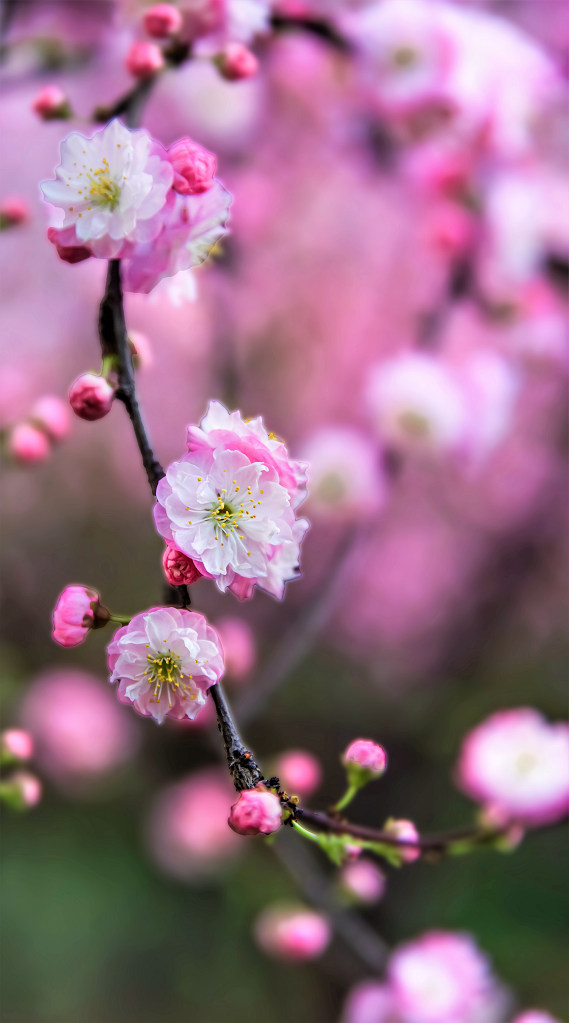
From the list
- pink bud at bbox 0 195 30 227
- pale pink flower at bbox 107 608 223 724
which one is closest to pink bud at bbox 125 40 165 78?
pink bud at bbox 0 195 30 227

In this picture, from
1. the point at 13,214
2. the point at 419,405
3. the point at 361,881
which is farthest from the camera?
the point at 419,405

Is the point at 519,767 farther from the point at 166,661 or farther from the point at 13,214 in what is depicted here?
the point at 13,214

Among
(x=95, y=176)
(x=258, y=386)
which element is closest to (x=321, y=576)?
(x=258, y=386)

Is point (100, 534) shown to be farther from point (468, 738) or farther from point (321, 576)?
point (468, 738)

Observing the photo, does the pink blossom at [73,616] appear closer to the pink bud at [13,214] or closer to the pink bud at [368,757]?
the pink bud at [368,757]

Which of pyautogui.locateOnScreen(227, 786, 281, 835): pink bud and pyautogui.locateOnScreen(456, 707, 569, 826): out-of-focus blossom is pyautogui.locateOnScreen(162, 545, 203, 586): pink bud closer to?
pyautogui.locateOnScreen(227, 786, 281, 835): pink bud

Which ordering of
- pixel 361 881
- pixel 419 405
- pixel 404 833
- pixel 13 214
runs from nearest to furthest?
1. pixel 404 833
2. pixel 13 214
3. pixel 361 881
4. pixel 419 405

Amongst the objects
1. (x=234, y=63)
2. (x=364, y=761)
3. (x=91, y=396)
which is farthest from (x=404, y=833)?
(x=234, y=63)

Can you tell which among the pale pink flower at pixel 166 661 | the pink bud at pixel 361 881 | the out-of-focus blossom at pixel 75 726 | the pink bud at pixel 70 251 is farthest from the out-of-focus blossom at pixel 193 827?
the pink bud at pixel 70 251
